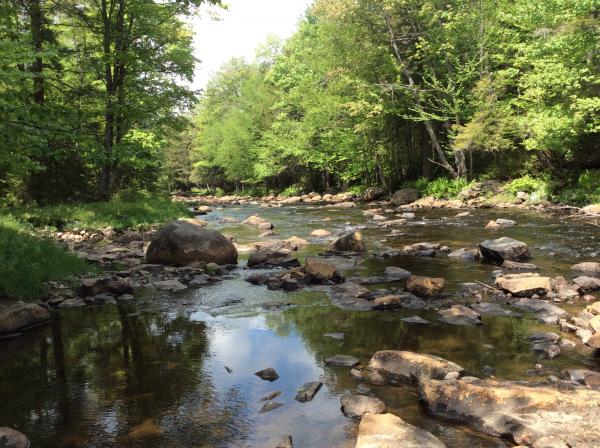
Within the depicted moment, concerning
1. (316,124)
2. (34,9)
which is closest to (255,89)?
(316,124)

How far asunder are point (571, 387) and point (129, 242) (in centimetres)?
1525

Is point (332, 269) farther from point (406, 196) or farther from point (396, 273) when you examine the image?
point (406, 196)

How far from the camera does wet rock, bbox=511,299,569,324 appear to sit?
7.71m

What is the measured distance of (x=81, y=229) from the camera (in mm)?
19188

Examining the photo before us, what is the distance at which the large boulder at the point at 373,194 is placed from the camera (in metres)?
34.1

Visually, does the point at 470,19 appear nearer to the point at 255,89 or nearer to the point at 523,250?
the point at 523,250

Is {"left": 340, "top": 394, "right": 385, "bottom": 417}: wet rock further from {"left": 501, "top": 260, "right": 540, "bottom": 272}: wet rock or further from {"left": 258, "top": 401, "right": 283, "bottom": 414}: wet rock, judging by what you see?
{"left": 501, "top": 260, "right": 540, "bottom": 272}: wet rock

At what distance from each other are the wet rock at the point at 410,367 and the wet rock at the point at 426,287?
3298 mm

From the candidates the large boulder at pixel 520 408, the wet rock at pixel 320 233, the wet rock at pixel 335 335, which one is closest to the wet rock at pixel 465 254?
the wet rock at pixel 320 233

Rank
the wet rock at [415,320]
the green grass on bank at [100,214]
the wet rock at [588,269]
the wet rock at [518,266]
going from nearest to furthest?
1. the wet rock at [415,320]
2. the wet rock at [588,269]
3. the wet rock at [518,266]
4. the green grass on bank at [100,214]

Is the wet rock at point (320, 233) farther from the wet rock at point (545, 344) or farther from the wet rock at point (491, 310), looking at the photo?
the wet rock at point (545, 344)

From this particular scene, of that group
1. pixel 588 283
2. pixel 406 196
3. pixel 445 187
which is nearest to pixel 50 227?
pixel 588 283

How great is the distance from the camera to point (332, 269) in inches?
424

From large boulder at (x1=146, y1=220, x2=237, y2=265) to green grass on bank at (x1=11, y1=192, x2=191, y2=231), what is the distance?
7.36 meters
